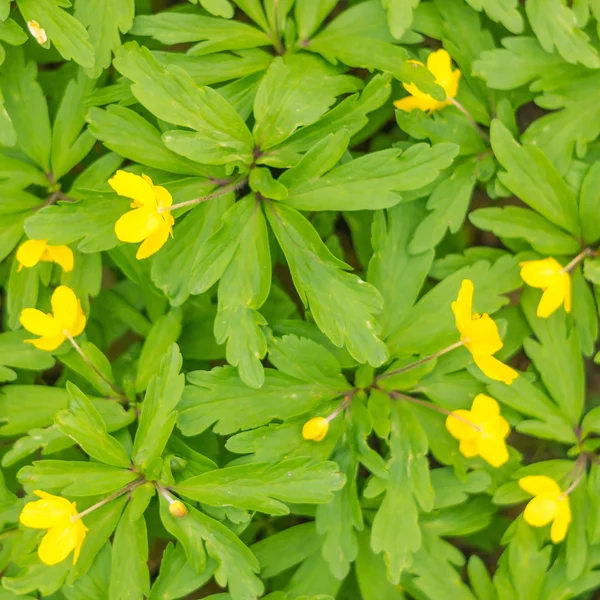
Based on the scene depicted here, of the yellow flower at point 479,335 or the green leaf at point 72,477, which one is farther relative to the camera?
the green leaf at point 72,477

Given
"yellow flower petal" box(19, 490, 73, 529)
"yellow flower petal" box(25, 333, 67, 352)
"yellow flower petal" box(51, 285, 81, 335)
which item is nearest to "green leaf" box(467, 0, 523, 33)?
"yellow flower petal" box(51, 285, 81, 335)

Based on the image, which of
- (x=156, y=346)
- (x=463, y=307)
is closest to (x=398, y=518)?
(x=463, y=307)

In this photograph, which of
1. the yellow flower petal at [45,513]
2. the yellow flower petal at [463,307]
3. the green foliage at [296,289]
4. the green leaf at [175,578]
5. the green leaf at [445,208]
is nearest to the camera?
the yellow flower petal at [45,513]

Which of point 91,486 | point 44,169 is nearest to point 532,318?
point 91,486

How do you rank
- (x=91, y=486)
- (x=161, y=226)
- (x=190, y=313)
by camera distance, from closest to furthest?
(x=161, y=226)
(x=91, y=486)
(x=190, y=313)

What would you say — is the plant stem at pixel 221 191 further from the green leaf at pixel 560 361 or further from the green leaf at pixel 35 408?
the green leaf at pixel 560 361

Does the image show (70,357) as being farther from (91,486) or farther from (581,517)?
(581,517)

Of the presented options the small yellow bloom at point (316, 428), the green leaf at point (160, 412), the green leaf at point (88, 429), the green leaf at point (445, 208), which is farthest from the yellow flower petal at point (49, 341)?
the green leaf at point (445, 208)

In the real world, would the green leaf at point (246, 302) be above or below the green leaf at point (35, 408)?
above
